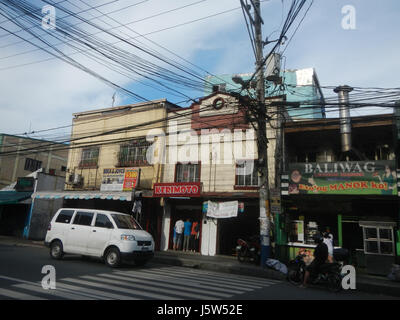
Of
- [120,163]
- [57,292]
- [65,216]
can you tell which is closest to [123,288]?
[57,292]

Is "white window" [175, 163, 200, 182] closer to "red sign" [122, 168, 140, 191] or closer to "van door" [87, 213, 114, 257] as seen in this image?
"red sign" [122, 168, 140, 191]

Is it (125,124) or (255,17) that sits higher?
(255,17)

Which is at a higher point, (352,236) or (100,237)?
(352,236)

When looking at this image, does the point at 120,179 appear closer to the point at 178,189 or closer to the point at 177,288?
the point at 178,189

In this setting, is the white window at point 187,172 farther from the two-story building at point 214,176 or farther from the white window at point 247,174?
the white window at point 247,174

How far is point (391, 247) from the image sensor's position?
13.1 m

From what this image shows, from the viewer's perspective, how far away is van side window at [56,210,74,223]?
12431mm

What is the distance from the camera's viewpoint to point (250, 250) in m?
14.3

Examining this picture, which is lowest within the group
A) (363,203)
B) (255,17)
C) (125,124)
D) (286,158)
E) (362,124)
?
(363,203)

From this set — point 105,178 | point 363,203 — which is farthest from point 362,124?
point 105,178

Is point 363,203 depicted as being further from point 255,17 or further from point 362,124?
point 255,17

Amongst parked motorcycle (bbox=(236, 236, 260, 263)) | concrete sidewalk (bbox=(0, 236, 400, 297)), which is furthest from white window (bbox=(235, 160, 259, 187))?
concrete sidewalk (bbox=(0, 236, 400, 297))

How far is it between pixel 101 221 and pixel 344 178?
10.4 metres
